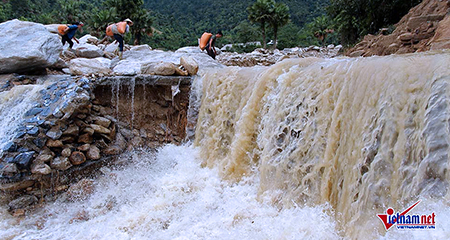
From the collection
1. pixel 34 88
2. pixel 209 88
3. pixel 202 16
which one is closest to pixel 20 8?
pixel 202 16

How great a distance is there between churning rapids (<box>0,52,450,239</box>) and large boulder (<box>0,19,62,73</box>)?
160 centimetres

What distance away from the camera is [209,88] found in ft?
18.9

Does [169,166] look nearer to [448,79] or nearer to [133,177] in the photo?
[133,177]

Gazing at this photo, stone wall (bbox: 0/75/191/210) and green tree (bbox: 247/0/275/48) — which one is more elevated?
green tree (bbox: 247/0/275/48)

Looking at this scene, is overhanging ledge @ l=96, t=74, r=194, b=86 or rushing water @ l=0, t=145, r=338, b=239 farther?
overhanging ledge @ l=96, t=74, r=194, b=86


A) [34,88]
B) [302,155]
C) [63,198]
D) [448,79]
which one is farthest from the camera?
[34,88]

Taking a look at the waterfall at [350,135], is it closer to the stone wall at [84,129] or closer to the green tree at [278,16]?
the stone wall at [84,129]

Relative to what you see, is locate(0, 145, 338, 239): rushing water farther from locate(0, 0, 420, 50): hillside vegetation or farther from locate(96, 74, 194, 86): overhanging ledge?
locate(0, 0, 420, 50): hillside vegetation

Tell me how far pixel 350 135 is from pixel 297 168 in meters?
0.76

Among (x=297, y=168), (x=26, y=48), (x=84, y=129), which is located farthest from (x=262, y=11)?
(x=297, y=168)

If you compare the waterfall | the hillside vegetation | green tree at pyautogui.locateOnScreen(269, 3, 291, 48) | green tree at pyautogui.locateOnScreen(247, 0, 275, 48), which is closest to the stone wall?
the waterfall

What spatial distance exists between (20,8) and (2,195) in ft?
111

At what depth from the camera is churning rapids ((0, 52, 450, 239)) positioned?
6.69 ft

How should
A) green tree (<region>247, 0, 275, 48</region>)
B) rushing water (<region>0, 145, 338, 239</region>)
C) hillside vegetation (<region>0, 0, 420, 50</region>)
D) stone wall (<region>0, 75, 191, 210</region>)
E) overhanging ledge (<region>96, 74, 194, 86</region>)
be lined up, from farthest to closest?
1. green tree (<region>247, 0, 275, 48</region>)
2. hillside vegetation (<region>0, 0, 420, 50</region>)
3. overhanging ledge (<region>96, 74, 194, 86</region>)
4. stone wall (<region>0, 75, 191, 210</region>)
5. rushing water (<region>0, 145, 338, 239</region>)
